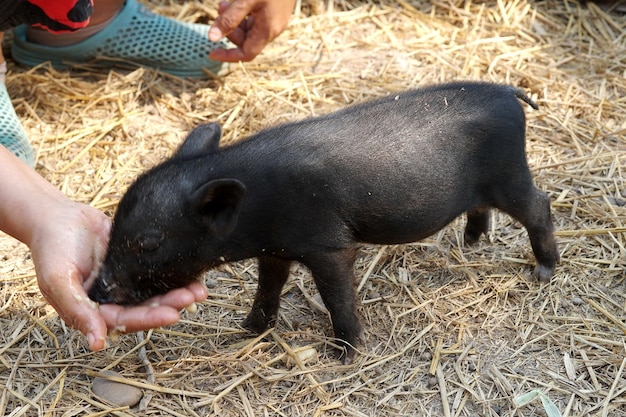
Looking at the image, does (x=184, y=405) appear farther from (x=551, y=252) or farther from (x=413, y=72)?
(x=413, y=72)

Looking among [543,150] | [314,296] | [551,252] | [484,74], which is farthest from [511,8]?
[314,296]

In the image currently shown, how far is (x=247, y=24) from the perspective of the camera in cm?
552

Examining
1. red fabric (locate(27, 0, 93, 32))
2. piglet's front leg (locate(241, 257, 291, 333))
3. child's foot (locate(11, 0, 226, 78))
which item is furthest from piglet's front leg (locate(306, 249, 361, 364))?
child's foot (locate(11, 0, 226, 78))

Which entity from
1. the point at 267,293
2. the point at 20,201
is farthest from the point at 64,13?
the point at 267,293

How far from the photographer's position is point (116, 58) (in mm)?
6223

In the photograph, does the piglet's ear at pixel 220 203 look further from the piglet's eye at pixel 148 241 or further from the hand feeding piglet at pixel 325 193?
the piglet's eye at pixel 148 241

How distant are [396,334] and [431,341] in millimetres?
182

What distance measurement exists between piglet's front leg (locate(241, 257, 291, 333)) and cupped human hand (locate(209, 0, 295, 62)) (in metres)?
1.78

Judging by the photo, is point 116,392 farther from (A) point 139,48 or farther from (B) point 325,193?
(A) point 139,48

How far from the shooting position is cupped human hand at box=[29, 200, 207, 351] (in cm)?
320

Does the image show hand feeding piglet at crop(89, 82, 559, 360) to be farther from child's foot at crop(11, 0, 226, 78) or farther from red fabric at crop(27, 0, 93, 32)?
child's foot at crop(11, 0, 226, 78)

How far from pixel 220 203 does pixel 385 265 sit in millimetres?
1460

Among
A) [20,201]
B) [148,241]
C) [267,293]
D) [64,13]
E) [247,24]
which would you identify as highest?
[64,13]

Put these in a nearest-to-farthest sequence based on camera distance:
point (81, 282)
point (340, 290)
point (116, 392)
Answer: point (81, 282)
point (116, 392)
point (340, 290)
